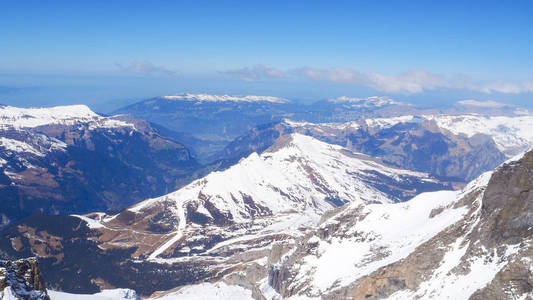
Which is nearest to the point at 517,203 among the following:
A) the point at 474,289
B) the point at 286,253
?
the point at 474,289

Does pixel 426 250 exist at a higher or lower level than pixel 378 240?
higher

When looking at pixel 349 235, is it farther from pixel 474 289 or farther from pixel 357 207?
pixel 474 289

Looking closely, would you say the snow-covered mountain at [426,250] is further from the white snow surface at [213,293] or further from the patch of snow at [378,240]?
the white snow surface at [213,293]

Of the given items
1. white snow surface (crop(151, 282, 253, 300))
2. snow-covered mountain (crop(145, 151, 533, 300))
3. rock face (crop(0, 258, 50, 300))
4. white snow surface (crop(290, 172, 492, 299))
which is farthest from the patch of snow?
rock face (crop(0, 258, 50, 300))

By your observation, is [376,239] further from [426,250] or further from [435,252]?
[435,252]

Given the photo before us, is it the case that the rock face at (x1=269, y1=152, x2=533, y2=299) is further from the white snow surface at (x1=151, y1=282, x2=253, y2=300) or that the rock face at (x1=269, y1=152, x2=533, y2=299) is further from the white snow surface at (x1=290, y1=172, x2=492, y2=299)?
the white snow surface at (x1=151, y1=282, x2=253, y2=300)

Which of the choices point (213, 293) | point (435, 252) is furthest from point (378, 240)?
point (213, 293)

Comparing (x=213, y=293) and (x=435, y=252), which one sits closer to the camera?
(x=435, y=252)

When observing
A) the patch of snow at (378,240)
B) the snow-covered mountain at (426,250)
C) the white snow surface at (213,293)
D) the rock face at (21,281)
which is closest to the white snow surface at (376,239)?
the patch of snow at (378,240)
